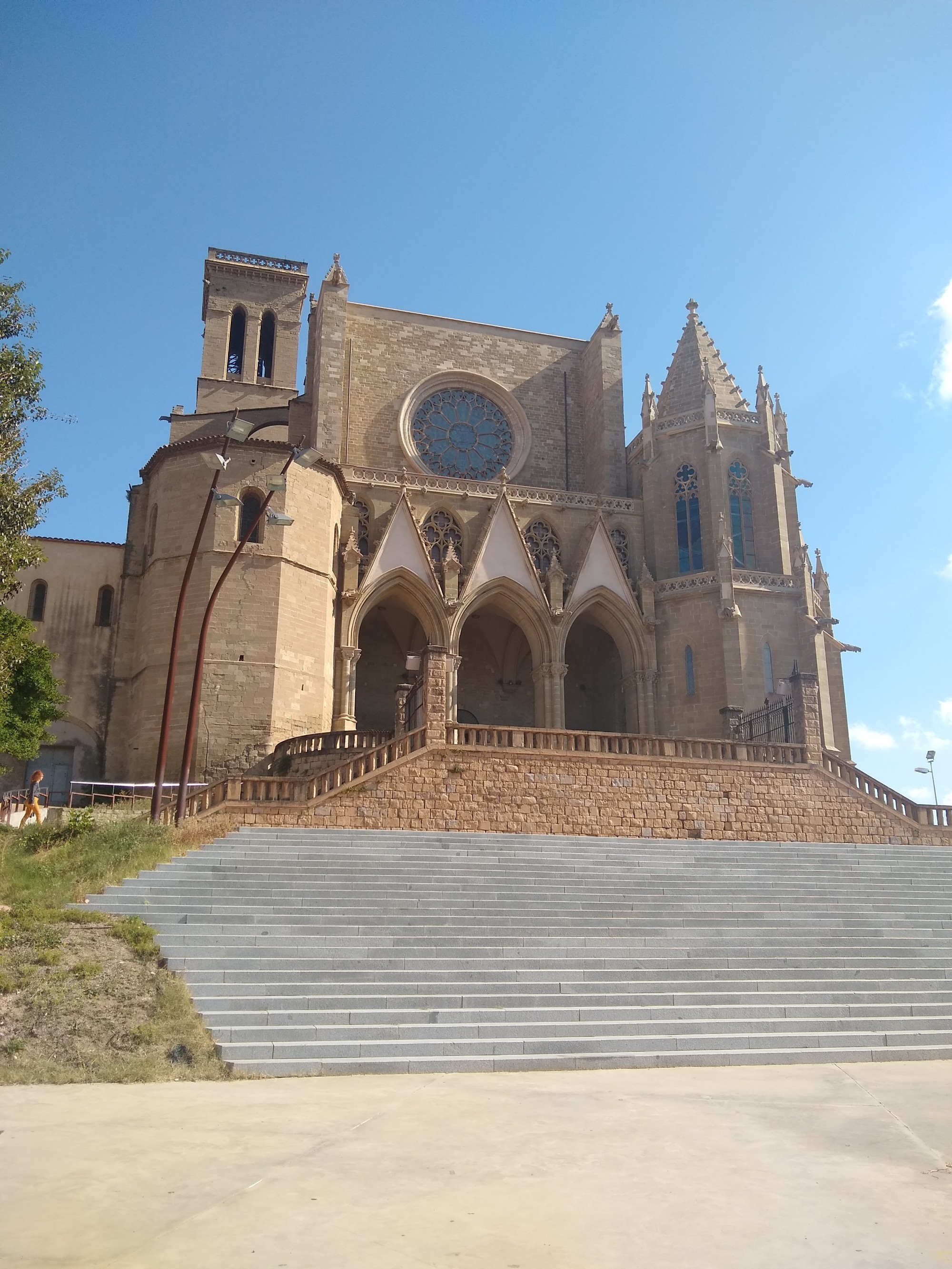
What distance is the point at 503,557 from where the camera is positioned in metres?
27.9

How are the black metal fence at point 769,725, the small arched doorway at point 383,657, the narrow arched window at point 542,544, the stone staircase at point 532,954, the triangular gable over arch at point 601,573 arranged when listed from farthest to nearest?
the small arched doorway at point 383,657 < the narrow arched window at point 542,544 < the triangular gable over arch at point 601,573 < the black metal fence at point 769,725 < the stone staircase at point 532,954

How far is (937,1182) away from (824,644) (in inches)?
930

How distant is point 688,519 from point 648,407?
3937mm

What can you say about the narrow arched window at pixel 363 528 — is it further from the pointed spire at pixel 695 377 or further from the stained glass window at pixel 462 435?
the pointed spire at pixel 695 377

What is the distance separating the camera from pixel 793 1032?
9.86 m

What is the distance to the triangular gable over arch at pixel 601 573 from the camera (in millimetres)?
28344

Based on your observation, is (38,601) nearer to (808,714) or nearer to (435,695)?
(435,695)

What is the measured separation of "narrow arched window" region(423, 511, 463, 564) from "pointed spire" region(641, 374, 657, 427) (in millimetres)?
→ 7155

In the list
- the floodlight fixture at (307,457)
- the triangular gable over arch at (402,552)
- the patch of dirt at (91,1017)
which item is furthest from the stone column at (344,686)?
the patch of dirt at (91,1017)

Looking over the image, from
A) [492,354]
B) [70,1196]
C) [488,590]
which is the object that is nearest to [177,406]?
[492,354]

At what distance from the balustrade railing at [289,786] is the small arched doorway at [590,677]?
13288 mm

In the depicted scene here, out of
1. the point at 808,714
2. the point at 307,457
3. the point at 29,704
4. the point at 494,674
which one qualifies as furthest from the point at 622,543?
the point at 29,704

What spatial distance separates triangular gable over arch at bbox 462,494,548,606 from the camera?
27.5 m

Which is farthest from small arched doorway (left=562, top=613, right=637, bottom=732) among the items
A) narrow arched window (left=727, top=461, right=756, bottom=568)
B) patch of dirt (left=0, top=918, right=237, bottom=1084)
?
patch of dirt (left=0, top=918, right=237, bottom=1084)
